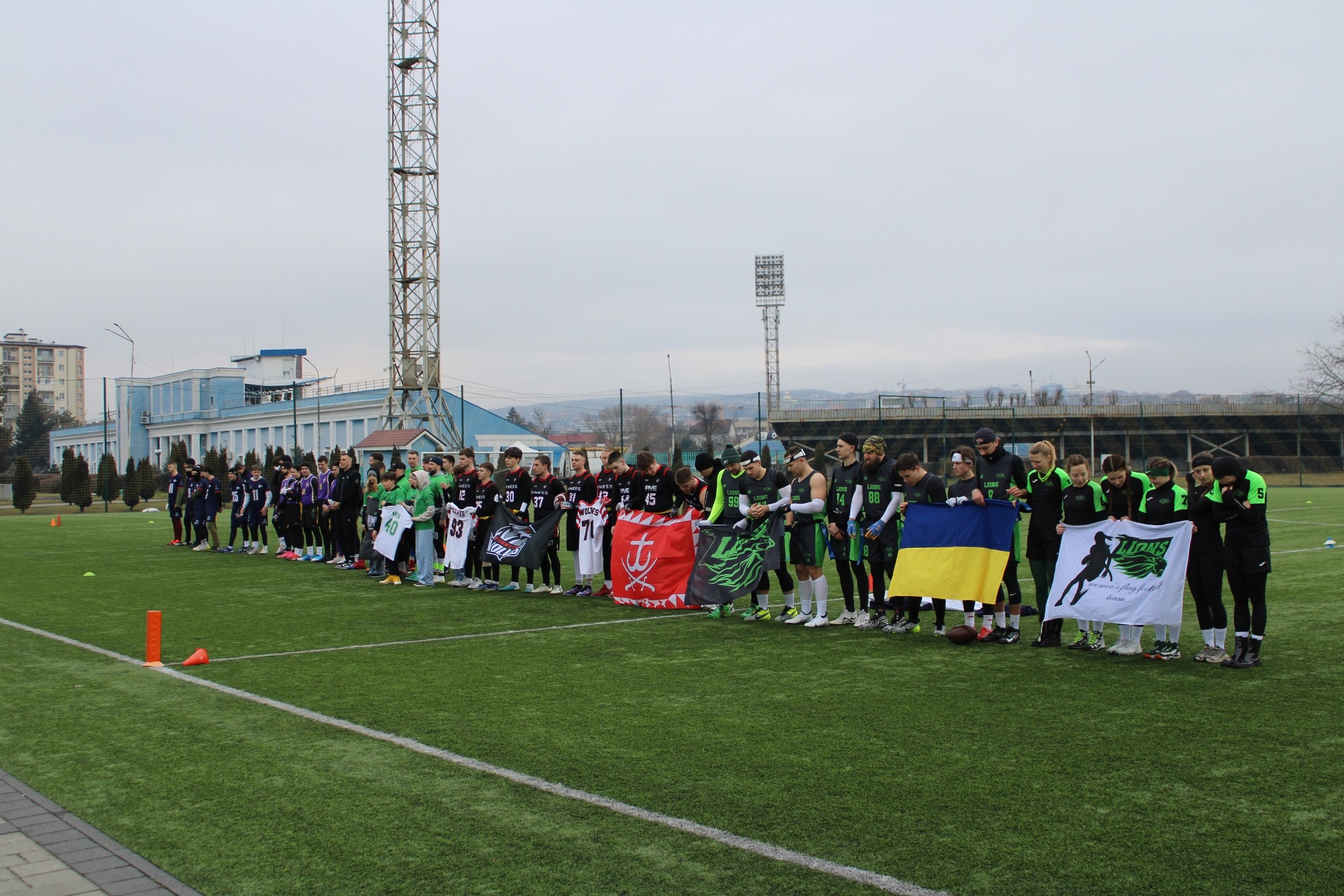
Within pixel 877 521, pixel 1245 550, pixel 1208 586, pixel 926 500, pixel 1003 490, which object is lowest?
pixel 1208 586

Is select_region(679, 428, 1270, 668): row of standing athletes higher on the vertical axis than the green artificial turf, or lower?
higher

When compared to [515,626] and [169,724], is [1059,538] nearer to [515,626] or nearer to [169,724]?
[515,626]

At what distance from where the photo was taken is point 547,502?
14.1 meters

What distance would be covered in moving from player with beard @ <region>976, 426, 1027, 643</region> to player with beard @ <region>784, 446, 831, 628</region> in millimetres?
1711

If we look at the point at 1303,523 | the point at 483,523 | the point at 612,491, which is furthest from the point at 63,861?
the point at 1303,523

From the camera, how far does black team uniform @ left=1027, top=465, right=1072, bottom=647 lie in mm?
9219

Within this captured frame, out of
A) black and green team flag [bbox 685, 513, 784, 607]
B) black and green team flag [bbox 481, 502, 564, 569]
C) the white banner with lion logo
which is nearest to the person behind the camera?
the white banner with lion logo

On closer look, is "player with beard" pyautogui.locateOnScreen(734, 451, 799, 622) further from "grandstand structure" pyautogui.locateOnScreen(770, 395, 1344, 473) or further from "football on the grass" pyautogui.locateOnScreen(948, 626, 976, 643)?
"grandstand structure" pyautogui.locateOnScreen(770, 395, 1344, 473)

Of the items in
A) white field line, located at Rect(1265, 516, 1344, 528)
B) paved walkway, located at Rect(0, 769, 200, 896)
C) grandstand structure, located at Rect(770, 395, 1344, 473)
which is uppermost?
grandstand structure, located at Rect(770, 395, 1344, 473)

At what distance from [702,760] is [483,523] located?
9.49 m

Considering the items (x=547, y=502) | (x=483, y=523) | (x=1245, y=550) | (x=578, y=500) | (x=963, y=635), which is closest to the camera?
(x=1245, y=550)

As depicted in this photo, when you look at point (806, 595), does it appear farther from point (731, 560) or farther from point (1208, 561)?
point (1208, 561)

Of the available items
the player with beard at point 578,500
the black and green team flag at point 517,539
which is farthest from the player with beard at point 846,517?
the black and green team flag at point 517,539

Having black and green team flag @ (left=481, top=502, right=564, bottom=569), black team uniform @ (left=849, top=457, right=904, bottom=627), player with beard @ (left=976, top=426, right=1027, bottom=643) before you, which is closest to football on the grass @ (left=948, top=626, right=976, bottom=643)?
player with beard @ (left=976, top=426, right=1027, bottom=643)
